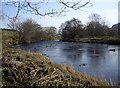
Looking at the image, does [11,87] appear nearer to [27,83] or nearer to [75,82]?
[27,83]

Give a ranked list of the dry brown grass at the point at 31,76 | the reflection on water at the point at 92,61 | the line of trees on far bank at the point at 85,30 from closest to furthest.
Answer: the dry brown grass at the point at 31,76
the reflection on water at the point at 92,61
the line of trees on far bank at the point at 85,30

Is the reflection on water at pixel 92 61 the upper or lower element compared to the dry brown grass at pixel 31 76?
lower

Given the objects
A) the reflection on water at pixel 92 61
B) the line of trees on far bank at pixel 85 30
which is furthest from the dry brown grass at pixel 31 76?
the line of trees on far bank at pixel 85 30

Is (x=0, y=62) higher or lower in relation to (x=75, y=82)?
higher

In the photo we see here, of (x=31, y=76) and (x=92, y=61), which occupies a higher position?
(x=31, y=76)

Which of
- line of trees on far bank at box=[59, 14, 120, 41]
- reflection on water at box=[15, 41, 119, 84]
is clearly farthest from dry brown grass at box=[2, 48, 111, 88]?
line of trees on far bank at box=[59, 14, 120, 41]

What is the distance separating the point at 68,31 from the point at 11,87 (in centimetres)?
6142

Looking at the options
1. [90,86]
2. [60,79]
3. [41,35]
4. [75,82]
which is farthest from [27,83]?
[41,35]

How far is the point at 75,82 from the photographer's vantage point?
482 centimetres

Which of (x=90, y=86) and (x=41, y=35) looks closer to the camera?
(x=90, y=86)

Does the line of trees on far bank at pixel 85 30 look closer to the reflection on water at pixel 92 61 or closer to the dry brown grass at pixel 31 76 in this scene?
the reflection on water at pixel 92 61

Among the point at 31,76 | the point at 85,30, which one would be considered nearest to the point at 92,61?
the point at 31,76

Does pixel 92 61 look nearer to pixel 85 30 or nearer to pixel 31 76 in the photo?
pixel 31 76

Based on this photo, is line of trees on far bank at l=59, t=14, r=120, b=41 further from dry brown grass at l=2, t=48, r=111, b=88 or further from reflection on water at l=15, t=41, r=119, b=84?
dry brown grass at l=2, t=48, r=111, b=88
